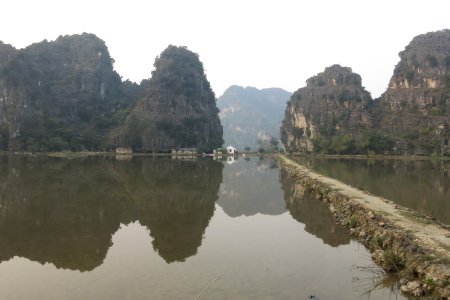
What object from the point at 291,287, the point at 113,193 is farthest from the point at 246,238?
the point at 113,193

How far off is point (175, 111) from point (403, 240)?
129 metres

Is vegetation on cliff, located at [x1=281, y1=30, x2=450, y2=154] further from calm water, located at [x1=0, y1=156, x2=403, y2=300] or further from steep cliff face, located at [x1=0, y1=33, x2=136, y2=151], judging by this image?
calm water, located at [x1=0, y1=156, x2=403, y2=300]

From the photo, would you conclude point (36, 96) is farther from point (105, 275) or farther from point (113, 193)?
point (105, 275)

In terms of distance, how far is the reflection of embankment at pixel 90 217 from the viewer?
41.0 ft

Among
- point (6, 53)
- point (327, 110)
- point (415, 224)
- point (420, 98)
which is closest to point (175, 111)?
point (327, 110)

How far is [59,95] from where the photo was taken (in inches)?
5556

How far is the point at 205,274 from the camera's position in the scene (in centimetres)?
1038

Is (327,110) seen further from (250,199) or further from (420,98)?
(250,199)

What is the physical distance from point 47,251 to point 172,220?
614 cm

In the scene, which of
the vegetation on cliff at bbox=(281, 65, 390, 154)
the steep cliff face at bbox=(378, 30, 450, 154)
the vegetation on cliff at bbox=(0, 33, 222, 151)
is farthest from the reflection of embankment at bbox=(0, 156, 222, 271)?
the vegetation on cliff at bbox=(0, 33, 222, 151)

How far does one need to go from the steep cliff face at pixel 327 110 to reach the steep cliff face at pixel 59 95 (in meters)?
62.7

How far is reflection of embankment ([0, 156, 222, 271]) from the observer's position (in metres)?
12.5

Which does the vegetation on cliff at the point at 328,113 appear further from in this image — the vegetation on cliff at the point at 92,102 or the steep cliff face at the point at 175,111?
the vegetation on cliff at the point at 92,102

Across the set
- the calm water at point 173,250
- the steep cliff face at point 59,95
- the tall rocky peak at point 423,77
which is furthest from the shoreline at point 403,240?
the steep cliff face at point 59,95
